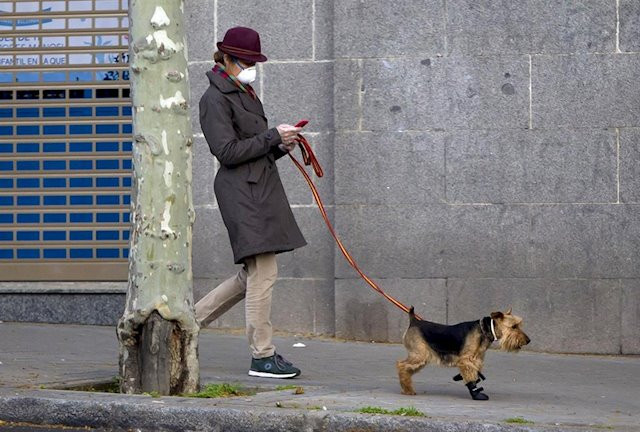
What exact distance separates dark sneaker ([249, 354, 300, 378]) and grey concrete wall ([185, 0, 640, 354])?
6.39 ft

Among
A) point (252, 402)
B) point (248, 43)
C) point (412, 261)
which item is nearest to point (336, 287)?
point (412, 261)

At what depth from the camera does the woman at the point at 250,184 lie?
736cm

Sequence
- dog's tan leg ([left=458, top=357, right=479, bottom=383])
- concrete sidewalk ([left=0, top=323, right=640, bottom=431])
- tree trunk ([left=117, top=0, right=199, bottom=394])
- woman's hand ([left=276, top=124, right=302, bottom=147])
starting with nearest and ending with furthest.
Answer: concrete sidewalk ([left=0, top=323, right=640, bottom=431]) < tree trunk ([left=117, top=0, right=199, bottom=394]) < dog's tan leg ([left=458, top=357, right=479, bottom=383]) < woman's hand ([left=276, top=124, right=302, bottom=147])

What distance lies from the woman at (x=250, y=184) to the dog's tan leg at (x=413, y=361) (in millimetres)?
876

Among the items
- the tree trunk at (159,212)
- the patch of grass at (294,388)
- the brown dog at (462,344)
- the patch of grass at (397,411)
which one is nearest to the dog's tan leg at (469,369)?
the brown dog at (462,344)

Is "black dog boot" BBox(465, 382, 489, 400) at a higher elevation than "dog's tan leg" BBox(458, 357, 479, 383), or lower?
lower

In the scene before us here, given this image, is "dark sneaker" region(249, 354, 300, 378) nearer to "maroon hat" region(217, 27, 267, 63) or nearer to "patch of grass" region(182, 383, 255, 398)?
"patch of grass" region(182, 383, 255, 398)

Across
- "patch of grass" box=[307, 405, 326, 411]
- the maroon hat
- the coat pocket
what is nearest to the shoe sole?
the coat pocket

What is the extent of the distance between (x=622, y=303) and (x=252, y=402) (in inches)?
145

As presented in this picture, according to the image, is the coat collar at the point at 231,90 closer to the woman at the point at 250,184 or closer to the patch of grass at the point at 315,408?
the woman at the point at 250,184

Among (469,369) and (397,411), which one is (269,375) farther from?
(397,411)

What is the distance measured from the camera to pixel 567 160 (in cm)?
917

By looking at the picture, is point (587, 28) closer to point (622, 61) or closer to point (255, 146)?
point (622, 61)

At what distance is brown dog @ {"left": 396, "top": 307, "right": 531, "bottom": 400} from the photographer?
6.76 metres
